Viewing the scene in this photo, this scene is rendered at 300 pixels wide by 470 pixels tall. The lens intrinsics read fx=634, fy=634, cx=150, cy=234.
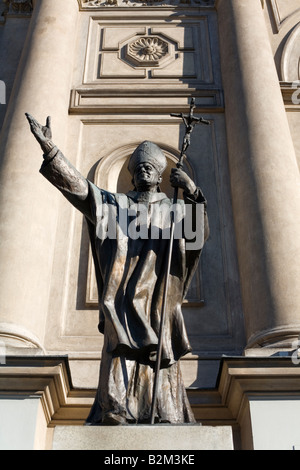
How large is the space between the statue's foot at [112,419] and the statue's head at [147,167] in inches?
68.8

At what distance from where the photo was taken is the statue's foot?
12.3 feet

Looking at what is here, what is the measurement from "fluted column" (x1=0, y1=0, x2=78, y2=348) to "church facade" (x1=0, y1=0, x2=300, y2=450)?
0.06 feet

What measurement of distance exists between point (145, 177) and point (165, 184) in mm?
4118

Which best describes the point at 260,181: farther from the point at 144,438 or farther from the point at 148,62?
the point at 144,438

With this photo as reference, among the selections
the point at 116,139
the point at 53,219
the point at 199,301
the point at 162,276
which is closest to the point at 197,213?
the point at 162,276

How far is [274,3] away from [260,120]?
3.71 meters

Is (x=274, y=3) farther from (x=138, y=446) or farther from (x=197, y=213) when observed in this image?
(x=138, y=446)

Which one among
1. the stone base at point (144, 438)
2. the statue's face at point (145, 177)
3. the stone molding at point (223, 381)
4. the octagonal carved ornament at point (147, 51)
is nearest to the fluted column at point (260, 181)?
the stone molding at point (223, 381)

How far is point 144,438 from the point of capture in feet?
11.1

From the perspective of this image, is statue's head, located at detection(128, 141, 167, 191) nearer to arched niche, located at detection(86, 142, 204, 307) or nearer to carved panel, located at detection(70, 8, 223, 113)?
arched niche, located at detection(86, 142, 204, 307)

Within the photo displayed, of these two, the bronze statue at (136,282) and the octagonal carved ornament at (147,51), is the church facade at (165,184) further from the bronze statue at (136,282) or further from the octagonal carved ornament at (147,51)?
the bronze statue at (136,282)

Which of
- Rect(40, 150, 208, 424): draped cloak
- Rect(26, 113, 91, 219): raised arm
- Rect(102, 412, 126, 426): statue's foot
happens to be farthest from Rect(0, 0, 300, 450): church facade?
Rect(26, 113, 91, 219): raised arm
